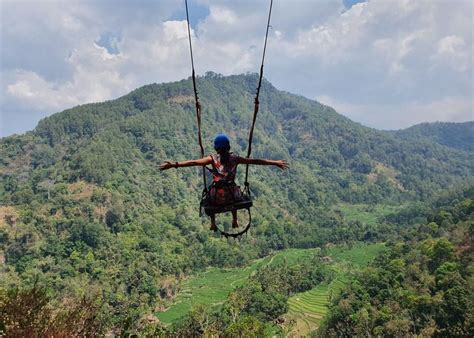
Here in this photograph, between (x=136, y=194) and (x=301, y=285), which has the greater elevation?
(x=136, y=194)

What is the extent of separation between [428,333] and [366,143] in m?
158

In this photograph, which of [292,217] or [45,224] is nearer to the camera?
[45,224]

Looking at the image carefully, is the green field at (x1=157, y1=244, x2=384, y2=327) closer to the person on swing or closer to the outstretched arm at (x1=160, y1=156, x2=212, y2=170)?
the person on swing

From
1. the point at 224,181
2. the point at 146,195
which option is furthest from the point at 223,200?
the point at 146,195

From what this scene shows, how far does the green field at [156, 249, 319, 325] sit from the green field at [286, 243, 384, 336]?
7.88m

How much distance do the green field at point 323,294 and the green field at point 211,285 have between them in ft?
25.8

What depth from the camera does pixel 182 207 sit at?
9594cm

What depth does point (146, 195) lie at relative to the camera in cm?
9325

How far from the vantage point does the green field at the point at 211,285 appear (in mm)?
60219

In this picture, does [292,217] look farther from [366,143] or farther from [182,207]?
[366,143]

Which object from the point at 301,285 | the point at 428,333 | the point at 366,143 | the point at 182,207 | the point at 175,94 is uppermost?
the point at 175,94

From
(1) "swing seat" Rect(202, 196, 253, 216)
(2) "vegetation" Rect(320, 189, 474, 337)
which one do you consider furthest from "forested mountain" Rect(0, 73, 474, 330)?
(2) "vegetation" Rect(320, 189, 474, 337)

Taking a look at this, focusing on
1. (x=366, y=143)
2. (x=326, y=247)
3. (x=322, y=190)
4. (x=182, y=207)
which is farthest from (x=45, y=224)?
(x=366, y=143)

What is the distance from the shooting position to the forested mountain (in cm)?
6406
